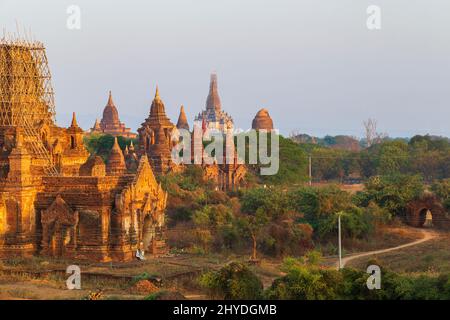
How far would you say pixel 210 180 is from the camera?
5981 cm

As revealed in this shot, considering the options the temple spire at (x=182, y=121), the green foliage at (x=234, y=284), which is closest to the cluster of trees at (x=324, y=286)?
the green foliage at (x=234, y=284)

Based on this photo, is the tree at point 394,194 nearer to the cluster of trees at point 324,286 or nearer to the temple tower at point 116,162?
the temple tower at point 116,162

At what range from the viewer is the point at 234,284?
25391mm

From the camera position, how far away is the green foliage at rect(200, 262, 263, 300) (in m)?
25.3

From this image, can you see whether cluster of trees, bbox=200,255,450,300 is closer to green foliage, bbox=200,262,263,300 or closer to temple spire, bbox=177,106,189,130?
green foliage, bbox=200,262,263,300

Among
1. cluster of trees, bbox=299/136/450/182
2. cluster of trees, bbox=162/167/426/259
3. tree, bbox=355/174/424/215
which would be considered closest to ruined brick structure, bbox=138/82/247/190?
cluster of trees, bbox=162/167/426/259

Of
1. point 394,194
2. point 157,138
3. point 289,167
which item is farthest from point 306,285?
point 289,167

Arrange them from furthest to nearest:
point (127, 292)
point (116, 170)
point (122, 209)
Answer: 1. point (116, 170)
2. point (122, 209)
3. point (127, 292)

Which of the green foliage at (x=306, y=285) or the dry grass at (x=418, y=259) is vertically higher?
the green foliage at (x=306, y=285)

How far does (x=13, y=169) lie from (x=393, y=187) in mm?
21898

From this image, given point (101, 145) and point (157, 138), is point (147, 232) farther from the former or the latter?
point (101, 145)

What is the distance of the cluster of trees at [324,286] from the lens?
24125 millimetres
